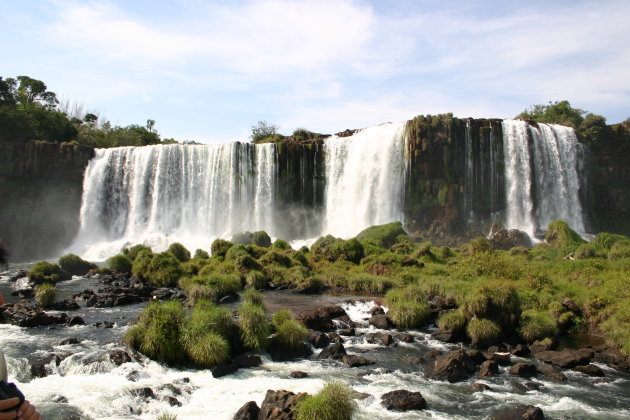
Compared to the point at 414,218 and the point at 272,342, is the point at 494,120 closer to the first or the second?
the point at 414,218

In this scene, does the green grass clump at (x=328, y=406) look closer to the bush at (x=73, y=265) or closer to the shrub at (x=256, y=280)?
the shrub at (x=256, y=280)

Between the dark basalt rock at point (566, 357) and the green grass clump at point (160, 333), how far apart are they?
10.1 m

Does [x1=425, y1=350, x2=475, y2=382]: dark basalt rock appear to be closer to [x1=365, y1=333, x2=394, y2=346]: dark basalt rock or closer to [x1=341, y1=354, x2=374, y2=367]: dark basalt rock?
[x1=341, y1=354, x2=374, y2=367]: dark basalt rock

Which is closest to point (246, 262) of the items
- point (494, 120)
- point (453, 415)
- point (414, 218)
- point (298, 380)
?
point (298, 380)

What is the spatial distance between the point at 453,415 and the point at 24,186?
166ft

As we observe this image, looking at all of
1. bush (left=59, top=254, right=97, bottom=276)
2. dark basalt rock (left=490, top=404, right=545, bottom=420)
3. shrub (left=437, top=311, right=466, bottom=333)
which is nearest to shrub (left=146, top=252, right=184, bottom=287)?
bush (left=59, top=254, right=97, bottom=276)

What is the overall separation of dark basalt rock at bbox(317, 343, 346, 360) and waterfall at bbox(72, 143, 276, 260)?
114ft

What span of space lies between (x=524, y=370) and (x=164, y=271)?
1981 cm

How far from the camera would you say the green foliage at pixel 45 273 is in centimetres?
2795

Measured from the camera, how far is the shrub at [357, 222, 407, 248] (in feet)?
127

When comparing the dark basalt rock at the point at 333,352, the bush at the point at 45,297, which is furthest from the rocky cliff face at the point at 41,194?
the dark basalt rock at the point at 333,352

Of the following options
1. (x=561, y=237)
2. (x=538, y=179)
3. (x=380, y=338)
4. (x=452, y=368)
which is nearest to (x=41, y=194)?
(x=380, y=338)

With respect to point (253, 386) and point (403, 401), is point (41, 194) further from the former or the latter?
point (403, 401)

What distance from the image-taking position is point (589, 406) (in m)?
11.7
